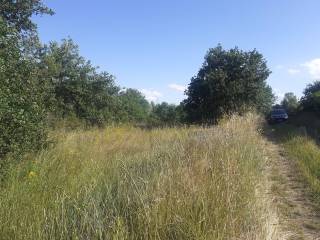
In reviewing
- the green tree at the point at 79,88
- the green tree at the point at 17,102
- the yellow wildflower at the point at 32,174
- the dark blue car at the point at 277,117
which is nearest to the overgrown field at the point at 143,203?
the yellow wildflower at the point at 32,174

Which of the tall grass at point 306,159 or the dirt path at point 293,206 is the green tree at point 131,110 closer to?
the tall grass at point 306,159

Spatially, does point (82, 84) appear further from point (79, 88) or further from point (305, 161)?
point (305, 161)

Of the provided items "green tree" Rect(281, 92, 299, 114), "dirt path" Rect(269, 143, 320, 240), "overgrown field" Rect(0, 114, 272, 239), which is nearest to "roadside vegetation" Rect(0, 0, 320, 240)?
"overgrown field" Rect(0, 114, 272, 239)

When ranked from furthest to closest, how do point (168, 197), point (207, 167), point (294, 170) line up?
1. point (294, 170)
2. point (207, 167)
3. point (168, 197)

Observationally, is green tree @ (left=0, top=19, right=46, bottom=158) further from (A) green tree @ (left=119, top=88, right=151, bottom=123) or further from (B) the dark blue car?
(B) the dark blue car

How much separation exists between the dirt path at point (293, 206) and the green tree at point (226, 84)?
70.8 ft

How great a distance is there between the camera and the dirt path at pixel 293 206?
5613mm

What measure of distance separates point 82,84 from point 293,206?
23.6m

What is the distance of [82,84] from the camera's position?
1138 inches

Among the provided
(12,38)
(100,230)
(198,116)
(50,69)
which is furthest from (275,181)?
(198,116)

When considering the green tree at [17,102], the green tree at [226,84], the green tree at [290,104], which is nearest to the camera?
the green tree at [17,102]

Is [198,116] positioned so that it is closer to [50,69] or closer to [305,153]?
[50,69]

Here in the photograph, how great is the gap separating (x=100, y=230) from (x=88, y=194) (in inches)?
38.5

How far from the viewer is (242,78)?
33.5 metres
